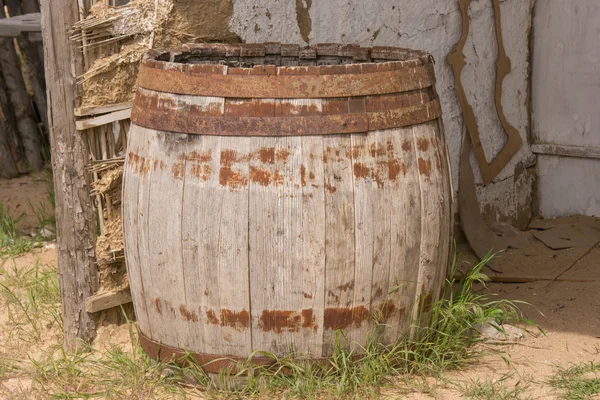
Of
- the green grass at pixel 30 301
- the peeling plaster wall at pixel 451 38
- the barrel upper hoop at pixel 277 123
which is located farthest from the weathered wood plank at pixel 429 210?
the green grass at pixel 30 301

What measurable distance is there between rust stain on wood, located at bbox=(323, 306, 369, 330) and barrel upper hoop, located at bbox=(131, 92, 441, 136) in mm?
598

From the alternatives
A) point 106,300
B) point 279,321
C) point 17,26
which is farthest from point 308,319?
point 17,26

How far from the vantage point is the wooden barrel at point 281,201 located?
2.88 meters

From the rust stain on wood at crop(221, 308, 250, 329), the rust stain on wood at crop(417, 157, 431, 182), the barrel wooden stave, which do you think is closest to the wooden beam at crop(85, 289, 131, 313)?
the barrel wooden stave

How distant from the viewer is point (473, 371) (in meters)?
3.33

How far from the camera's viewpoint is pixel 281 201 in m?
2.87

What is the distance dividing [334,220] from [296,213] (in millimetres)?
127

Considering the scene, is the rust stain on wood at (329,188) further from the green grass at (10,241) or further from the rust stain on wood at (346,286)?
the green grass at (10,241)

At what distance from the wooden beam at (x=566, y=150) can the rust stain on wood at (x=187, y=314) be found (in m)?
2.71

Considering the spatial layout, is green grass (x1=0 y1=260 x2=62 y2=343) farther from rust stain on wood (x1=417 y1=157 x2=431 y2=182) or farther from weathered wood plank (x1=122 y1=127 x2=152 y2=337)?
rust stain on wood (x1=417 y1=157 x2=431 y2=182)

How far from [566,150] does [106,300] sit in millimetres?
2739

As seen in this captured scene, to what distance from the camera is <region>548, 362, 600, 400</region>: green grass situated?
10.3 ft

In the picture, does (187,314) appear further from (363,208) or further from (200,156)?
(363,208)

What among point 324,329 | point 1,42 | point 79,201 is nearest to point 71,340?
point 79,201
